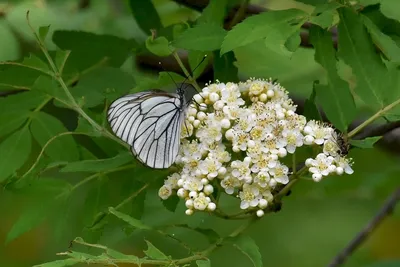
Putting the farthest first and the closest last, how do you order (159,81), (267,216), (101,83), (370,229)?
(267,216), (370,229), (101,83), (159,81)

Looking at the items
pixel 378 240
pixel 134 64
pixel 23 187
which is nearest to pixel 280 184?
pixel 23 187

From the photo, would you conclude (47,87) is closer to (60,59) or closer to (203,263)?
(60,59)

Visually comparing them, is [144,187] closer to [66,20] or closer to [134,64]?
[134,64]

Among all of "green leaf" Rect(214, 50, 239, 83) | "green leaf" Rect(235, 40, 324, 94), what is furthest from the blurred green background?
"green leaf" Rect(214, 50, 239, 83)

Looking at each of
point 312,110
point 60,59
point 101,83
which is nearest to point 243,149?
point 312,110

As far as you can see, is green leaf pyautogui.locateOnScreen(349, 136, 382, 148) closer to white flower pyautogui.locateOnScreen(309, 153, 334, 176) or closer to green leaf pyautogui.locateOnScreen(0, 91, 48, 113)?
white flower pyautogui.locateOnScreen(309, 153, 334, 176)

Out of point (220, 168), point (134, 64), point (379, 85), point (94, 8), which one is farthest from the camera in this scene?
point (94, 8)

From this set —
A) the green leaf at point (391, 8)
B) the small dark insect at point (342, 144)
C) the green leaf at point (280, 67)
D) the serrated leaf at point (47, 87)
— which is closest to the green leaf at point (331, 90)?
the small dark insect at point (342, 144)
